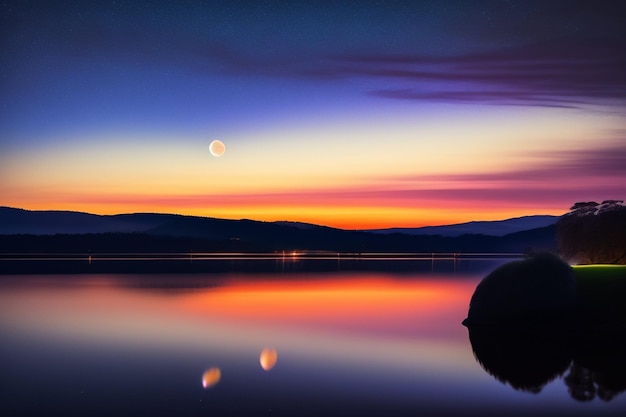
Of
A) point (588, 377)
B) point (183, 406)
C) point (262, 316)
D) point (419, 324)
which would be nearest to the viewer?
point (183, 406)

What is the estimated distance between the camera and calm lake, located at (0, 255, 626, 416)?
18.1m

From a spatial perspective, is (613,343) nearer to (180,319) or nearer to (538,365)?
(538,365)

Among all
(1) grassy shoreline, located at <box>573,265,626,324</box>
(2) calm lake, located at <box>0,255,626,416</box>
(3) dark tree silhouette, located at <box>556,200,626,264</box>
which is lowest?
(2) calm lake, located at <box>0,255,626,416</box>

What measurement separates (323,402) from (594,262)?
31845 millimetres

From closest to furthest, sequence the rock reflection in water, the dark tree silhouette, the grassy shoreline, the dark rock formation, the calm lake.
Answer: the calm lake, the rock reflection in water, the grassy shoreline, the dark rock formation, the dark tree silhouette

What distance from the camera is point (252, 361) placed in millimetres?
25000

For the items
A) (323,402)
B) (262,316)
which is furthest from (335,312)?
(323,402)

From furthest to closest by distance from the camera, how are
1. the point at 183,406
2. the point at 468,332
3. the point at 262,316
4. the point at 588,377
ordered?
the point at 262,316 → the point at 468,332 → the point at 588,377 → the point at 183,406

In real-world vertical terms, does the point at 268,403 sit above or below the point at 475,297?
below

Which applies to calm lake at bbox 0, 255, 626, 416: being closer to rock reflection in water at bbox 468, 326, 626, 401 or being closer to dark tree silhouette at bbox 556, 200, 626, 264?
rock reflection in water at bbox 468, 326, 626, 401

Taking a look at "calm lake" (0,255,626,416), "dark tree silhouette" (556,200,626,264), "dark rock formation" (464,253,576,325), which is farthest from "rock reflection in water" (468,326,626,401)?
"dark tree silhouette" (556,200,626,264)

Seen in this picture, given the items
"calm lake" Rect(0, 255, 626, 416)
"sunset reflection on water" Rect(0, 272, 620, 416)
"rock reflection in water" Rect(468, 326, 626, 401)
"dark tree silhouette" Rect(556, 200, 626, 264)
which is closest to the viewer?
"calm lake" Rect(0, 255, 626, 416)

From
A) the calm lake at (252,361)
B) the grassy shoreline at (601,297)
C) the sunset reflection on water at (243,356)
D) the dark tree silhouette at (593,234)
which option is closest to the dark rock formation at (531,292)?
the grassy shoreline at (601,297)

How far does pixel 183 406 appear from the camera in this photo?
1770 cm
